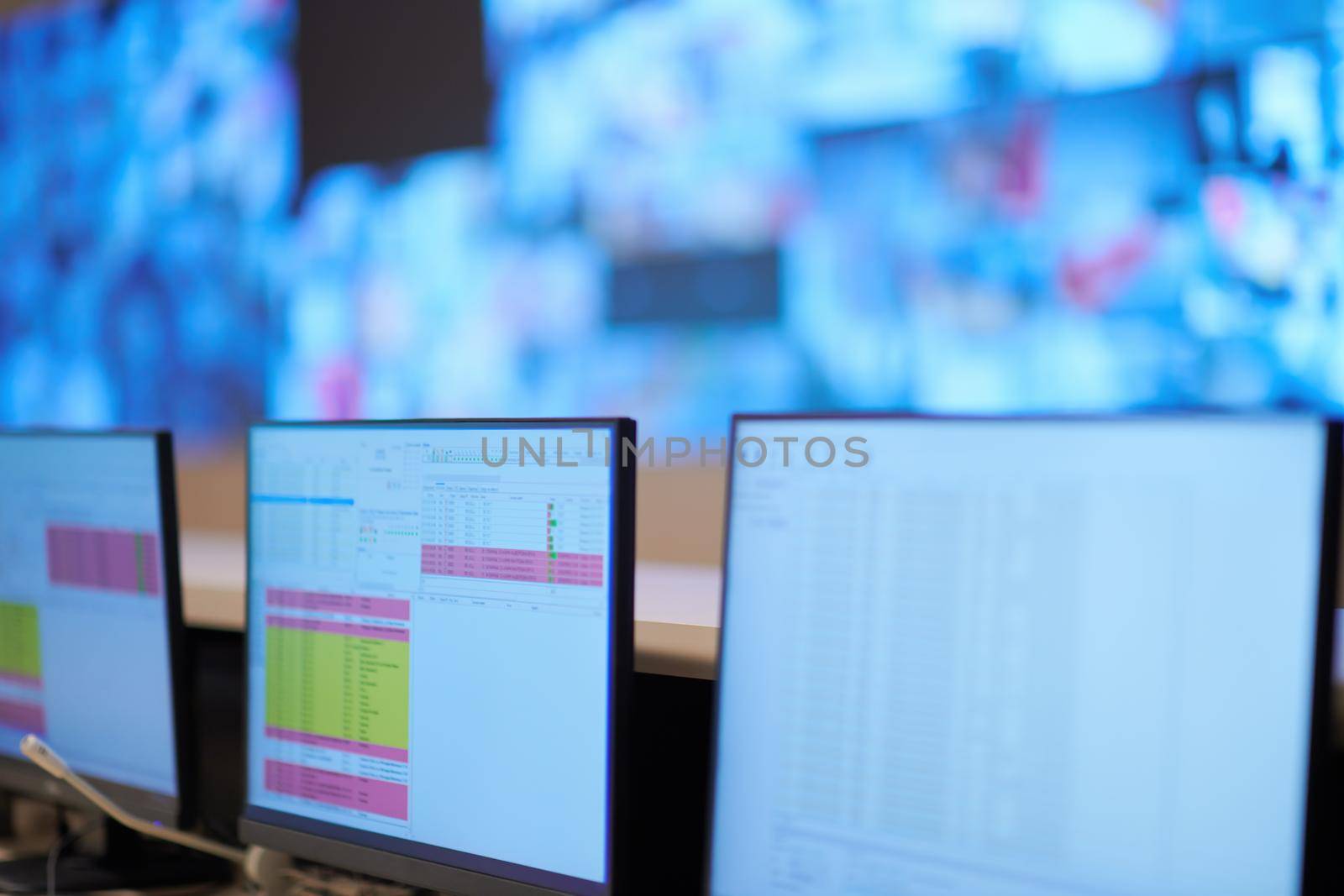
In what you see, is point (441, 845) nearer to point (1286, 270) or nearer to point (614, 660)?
point (614, 660)

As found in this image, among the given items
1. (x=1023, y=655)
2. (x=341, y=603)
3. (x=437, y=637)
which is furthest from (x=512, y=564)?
(x=1023, y=655)

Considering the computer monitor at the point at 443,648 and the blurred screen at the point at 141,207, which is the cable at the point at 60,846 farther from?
the blurred screen at the point at 141,207

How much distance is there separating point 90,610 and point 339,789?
1.39ft

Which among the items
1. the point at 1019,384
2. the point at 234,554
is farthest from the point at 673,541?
the point at 234,554

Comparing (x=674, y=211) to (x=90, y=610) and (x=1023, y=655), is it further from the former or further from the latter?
(x=1023, y=655)

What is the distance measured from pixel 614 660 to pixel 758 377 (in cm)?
86

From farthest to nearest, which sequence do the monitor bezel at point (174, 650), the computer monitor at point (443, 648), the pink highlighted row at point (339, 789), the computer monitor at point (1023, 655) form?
1. the monitor bezel at point (174, 650)
2. the pink highlighted row at point (339, 789)
3. the computer monitor at point (443, 648)
4. the computer monitor at point (1023, 655)

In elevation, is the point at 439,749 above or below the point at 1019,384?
below

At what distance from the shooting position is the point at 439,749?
92cm

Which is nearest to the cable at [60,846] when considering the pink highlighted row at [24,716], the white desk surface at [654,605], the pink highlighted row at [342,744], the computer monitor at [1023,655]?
the pink highlighted row at [24,716]

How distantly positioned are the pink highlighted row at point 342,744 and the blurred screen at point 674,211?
0.82 m

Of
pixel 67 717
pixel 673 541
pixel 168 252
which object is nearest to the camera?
pixel 67 717

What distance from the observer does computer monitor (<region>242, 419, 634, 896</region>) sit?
2.78ft

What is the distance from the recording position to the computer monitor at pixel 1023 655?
62cm
